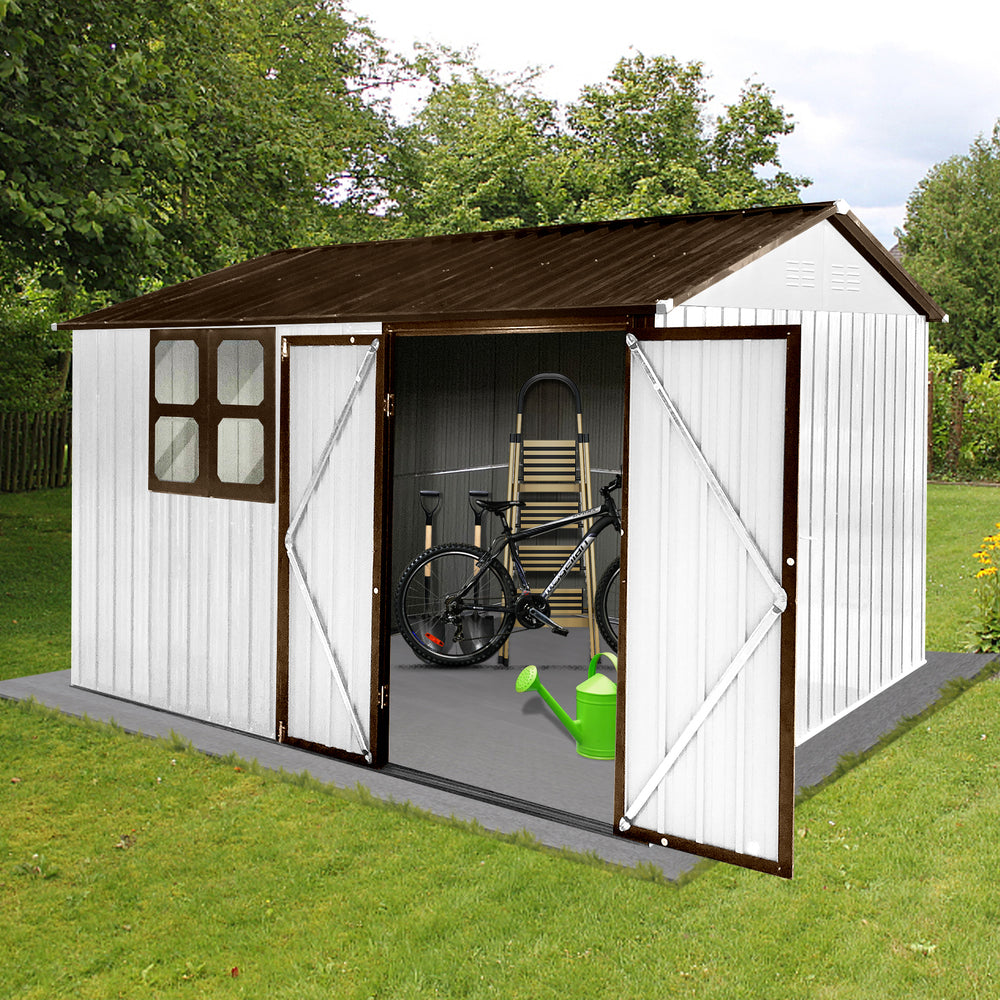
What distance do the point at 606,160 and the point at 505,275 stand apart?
18321 millimetres

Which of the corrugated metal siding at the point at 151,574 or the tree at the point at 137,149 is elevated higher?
the tree at the point at 137,149

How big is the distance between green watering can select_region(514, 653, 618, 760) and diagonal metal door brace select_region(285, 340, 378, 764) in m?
0.76

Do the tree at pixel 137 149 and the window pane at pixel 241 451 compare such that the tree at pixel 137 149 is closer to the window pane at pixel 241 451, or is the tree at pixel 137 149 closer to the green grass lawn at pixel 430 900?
the window pane at pixel 241 451

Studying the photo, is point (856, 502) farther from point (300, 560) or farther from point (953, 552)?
point (953, 552)

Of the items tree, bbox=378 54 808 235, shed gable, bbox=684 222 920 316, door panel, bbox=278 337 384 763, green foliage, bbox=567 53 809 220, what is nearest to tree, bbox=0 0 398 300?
door panel, bbox=278 337 384 763

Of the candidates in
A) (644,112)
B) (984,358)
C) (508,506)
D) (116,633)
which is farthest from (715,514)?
(984,358)

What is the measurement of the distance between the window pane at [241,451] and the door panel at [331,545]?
21 cm

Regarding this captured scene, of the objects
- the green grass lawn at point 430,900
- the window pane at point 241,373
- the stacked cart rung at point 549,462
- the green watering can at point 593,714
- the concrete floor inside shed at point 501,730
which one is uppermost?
the window pane at point 241,373

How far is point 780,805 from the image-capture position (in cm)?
431

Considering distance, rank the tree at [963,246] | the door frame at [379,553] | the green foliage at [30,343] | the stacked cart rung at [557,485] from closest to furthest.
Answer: the door frame at [379,553] → the stacked cart rung at [557,485] → the green foliage at [30,343] → the tree at [963,246]

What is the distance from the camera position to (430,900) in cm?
418

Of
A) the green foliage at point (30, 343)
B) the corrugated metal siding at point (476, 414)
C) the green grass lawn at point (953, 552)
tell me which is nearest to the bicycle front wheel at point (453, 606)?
the corrugated metal siding at point (476, 414)

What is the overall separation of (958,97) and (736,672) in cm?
5554

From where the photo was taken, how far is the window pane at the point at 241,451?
5.92 meters
